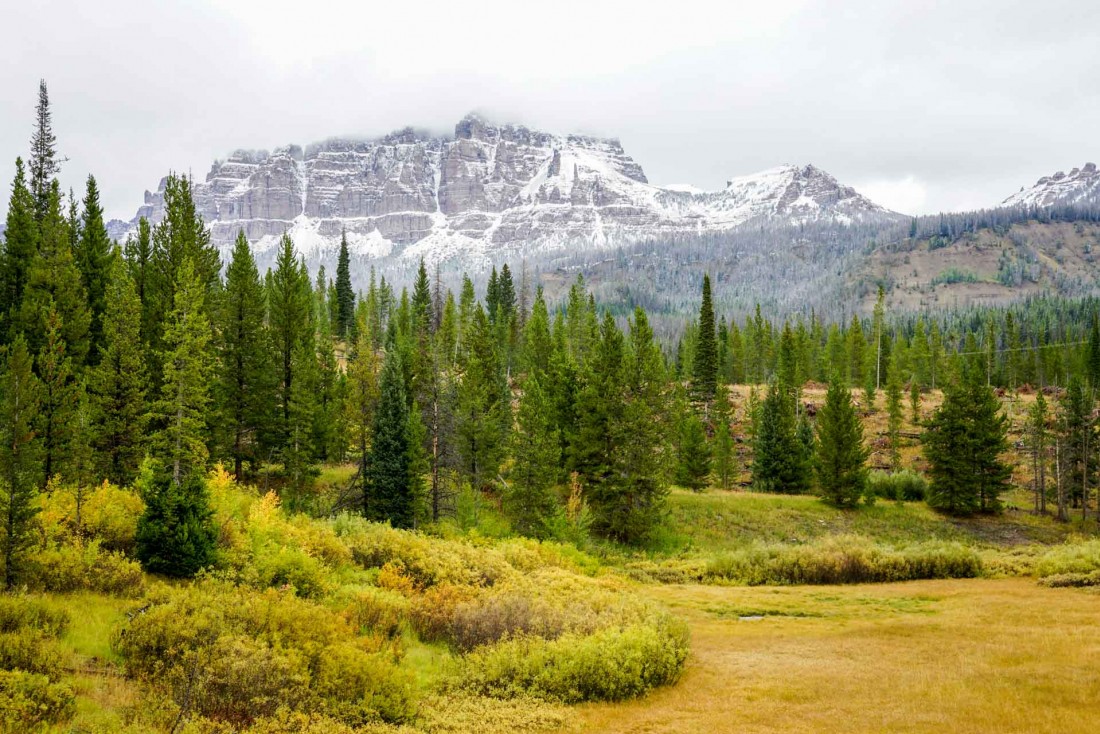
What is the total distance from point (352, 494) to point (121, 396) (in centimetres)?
1332

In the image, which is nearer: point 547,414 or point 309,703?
point 309,703

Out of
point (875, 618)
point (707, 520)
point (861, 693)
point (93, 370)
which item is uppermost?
point (93, 370)

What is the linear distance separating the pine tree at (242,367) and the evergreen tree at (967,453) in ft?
153

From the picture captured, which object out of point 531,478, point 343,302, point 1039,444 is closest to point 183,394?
point 531,478

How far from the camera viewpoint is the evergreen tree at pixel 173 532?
A: 49.9 feet

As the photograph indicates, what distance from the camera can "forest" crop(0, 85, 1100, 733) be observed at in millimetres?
11023

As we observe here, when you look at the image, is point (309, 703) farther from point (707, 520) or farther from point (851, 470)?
point (851, 470)

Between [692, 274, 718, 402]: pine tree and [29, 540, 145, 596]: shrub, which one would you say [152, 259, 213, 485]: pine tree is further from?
[692, 274, 718, 402]: pine tree

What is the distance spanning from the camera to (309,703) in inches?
406

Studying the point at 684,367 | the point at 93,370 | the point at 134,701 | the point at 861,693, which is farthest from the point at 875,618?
the point at 684,367

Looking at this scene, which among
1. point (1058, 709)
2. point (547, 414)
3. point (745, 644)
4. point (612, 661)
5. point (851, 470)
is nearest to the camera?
point (1058, 709)

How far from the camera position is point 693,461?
172ft

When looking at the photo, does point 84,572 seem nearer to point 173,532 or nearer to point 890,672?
point 173,532

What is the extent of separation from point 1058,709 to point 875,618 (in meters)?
7.31
